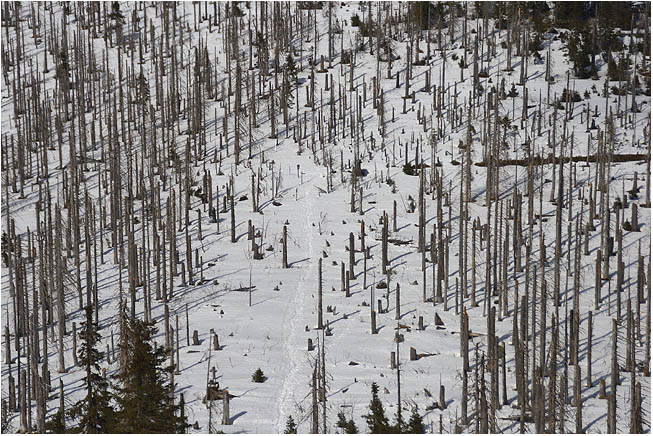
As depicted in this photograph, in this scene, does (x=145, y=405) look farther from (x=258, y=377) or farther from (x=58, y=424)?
(x=258, y=377)

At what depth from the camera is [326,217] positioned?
37.2 m

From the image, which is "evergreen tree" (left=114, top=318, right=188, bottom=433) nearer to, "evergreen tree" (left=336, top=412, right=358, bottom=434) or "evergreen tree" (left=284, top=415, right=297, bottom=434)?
"evergreen tree" (left=284, top=415, right=297, bottom=434)

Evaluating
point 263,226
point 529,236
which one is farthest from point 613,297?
point 263,226

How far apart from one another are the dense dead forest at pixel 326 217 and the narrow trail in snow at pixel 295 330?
104 mm

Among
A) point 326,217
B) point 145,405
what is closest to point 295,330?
point 145,405

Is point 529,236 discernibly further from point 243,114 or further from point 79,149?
point 79,149

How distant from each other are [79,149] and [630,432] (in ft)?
92.1

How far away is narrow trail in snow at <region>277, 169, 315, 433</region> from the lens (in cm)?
2480

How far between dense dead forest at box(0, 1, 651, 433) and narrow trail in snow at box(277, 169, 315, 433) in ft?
0.34

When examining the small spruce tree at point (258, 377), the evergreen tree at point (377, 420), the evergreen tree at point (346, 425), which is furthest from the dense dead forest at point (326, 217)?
the evergreen tree at point (346, 425)

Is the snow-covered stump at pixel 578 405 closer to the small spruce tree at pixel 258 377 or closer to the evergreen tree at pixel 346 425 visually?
the evergreen tree at pixel 346 425

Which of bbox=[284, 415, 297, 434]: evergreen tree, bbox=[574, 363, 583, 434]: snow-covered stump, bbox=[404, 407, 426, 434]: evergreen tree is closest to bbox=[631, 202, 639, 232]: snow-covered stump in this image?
bbox=[574, 363, 583, 434]: snow-covered stump

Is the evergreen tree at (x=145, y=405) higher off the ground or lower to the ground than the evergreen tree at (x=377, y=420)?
higher

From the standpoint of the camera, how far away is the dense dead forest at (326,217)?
25.0 meters
